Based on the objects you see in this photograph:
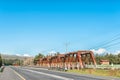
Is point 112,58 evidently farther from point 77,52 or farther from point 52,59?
point 77,52

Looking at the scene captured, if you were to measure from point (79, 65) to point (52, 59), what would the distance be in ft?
235

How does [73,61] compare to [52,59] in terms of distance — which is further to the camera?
[52,59]

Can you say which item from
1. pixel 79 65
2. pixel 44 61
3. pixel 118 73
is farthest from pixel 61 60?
pixel 118 73

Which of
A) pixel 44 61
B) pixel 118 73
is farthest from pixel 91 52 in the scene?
pixel 44 61

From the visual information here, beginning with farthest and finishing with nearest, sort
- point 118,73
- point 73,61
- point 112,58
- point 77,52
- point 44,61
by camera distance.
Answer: point 44,61 → point 112,58 → point 73,61 → point 77,52 → point 118,73

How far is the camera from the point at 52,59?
161 metres

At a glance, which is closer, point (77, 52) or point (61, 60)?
point (77, 52)

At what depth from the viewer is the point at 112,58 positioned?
16612 cm

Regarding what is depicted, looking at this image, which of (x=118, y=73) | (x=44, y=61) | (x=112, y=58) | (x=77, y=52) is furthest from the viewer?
(x=44, y=61)

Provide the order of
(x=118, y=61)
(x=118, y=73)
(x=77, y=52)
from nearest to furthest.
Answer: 1. (x=118, y=73)
2. (x=77, y=52)
3. (x=118, y=61)

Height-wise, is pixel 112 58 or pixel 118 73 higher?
pixel 112 58

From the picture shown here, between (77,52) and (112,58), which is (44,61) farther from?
(77,52)

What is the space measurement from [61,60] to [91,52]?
3961 cm

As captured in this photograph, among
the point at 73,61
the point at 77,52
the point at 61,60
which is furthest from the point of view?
the point at 61,60
